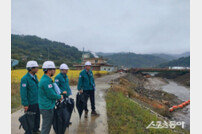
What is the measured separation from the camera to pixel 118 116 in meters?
5.09

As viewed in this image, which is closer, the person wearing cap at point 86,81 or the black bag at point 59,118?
the black bag at point 59,118

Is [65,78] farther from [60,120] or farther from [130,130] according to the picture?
[130,130]

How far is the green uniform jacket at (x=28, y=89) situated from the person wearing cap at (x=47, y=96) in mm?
607

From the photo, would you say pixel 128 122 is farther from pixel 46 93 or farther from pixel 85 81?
pixel 46 93

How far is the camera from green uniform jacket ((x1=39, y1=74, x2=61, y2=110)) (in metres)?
2.71

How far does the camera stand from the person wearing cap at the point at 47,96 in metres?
2.72

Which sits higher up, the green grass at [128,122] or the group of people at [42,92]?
the group of people at [42,92]

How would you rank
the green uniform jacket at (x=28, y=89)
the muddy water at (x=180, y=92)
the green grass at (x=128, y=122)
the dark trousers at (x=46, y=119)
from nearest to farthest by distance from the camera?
the dark trousers at (x=46, y=119)
the green uniform jacket at (x=28, y=89)
the green grass at (x=128, y=122)
the muddy water at (x=180, y=92)

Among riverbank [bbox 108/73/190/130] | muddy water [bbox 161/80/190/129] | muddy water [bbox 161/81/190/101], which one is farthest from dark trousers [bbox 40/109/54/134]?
muddy water [bbox 161/81/190/101]

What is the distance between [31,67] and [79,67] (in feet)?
137

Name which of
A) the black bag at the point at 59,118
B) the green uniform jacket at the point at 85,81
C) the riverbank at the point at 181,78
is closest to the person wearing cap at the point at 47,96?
the black bag at the point at 59,118

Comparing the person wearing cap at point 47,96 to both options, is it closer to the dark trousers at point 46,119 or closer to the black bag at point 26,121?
the dark trousers at point 46,119

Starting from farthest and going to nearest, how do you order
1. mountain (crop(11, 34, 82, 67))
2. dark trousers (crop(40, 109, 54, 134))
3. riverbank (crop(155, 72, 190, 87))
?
mountain (crop(11, 34, 82, 67)) → riverbank (crop(155, 72, 190, 87)) → dark trousers (crop(40, 109, 54, 134))

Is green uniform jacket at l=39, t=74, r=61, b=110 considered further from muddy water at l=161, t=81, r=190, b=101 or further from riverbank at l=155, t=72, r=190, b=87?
riverbank at l=155, t=72, r=190, b=87
